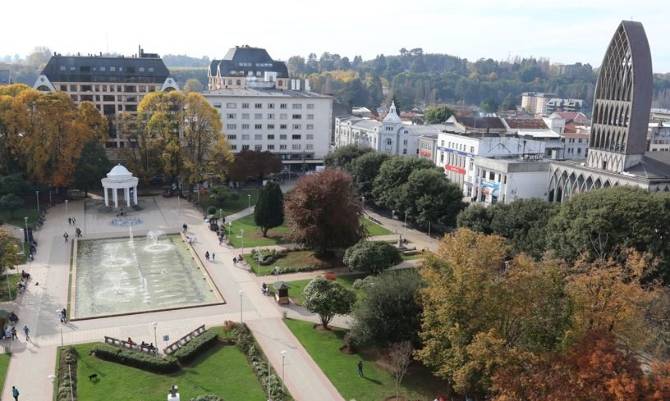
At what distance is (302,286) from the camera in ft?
151

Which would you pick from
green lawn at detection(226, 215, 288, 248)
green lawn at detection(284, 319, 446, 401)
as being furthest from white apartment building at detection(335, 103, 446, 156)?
green lawn at detection(284, 319, 446, 401)

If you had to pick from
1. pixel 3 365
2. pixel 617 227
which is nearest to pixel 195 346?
pixel 3 365

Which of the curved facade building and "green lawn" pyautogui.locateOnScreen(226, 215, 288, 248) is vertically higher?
the curved facade building

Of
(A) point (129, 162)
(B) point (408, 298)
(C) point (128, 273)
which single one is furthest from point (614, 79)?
(A) point (129, 162)

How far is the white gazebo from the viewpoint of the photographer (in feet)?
225

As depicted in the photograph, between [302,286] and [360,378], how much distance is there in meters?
14.9

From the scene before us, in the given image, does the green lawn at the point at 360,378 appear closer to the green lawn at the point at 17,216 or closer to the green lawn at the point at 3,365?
the green lawn at the point at 3,365

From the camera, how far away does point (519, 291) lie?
27.2 meters

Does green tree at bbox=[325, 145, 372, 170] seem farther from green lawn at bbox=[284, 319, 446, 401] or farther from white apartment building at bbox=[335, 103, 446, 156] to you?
green lawn at bbox=[284, 319, 446, 401]

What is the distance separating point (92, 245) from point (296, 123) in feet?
153

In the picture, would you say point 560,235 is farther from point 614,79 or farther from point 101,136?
point 101,136

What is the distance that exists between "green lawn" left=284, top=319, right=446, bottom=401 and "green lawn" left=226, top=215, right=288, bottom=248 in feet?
70.6

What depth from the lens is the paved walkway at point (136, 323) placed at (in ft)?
103

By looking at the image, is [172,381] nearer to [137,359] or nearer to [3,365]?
[137,359]
